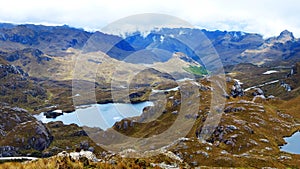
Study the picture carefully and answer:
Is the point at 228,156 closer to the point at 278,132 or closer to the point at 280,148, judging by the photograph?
the point at 280,148

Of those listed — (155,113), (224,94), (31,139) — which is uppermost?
(224,94)

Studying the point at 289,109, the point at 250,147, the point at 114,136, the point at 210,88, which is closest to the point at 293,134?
the point at 250,147

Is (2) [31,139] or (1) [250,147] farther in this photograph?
(2) [31,139]

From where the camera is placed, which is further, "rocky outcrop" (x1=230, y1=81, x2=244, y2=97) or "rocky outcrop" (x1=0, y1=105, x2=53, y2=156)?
"rocky outcrop" (x1=230, y1=81, x2=244, y2=97)

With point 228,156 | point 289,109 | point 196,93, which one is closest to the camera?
point 228,156

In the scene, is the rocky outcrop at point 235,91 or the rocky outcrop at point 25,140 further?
the rocky outcrop at point 235,91

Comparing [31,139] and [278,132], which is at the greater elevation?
[278,132]

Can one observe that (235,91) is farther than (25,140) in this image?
Yes

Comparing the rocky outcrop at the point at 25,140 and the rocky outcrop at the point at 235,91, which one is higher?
the rocky outcrop at the point at 235,91

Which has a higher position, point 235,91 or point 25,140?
point 235,91

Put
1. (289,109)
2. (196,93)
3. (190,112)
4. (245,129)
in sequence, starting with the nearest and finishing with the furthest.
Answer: (245,129), (190,112), (289,109), (196,93)

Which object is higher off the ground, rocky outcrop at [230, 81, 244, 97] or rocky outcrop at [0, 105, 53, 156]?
rocky outcrop at [230, 81, 244, 97]
